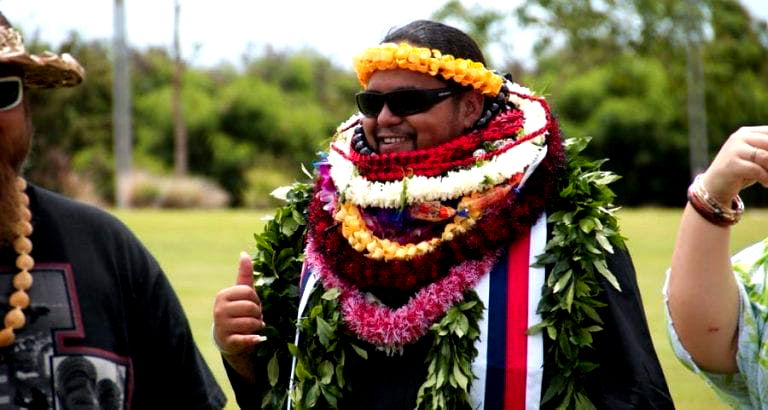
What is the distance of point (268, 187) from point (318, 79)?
12.5m

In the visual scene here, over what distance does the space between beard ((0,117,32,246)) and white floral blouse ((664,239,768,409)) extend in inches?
65.2

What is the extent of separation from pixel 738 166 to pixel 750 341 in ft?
1.71

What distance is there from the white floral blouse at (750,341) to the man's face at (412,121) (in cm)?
109

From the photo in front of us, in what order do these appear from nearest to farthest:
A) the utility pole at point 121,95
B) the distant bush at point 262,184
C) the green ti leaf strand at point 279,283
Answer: the green ti leaf strand at point 279,283
the utility pole at point 121,95
the distant bush at point 262,184

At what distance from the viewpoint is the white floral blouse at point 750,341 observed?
3.17 metres

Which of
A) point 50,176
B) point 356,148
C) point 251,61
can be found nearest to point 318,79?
point 251,61

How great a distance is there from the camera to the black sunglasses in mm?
3955

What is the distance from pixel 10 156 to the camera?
289cm

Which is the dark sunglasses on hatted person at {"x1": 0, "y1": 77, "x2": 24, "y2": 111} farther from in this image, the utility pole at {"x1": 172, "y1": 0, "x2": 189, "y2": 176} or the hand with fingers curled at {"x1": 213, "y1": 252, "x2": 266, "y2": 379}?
the utility pole at {"x1": 172, "y1": 0, "x2": 189, "y2": 176}

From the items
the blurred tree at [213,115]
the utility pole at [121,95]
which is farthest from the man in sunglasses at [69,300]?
the blurred tree at [213,115]

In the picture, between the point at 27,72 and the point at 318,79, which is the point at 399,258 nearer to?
the point at 27,72

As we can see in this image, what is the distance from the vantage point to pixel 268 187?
1419 inches

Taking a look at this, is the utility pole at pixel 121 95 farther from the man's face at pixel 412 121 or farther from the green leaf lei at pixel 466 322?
the man's face at pixel 412 121

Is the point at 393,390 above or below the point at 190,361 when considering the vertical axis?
below
